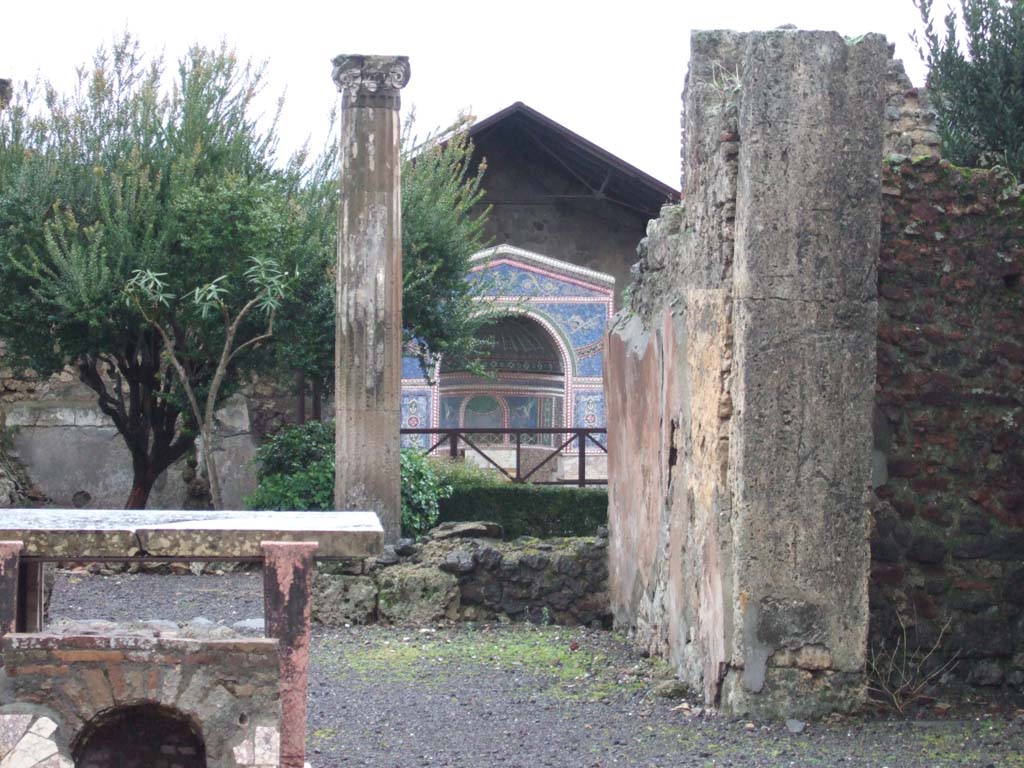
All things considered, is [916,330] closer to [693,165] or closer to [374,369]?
[693,165]

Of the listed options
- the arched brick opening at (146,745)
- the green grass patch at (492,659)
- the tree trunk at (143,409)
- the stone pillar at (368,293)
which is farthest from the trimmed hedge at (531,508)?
the arched brick opening at (146,745)

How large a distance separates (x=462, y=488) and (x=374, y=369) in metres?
3.27

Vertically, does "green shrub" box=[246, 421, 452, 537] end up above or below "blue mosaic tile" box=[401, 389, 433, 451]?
below

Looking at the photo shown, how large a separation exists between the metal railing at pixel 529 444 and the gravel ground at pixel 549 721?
686 centimetres

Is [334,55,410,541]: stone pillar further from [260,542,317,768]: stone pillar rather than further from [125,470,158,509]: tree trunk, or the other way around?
[260,542,317,768]: stone pillar

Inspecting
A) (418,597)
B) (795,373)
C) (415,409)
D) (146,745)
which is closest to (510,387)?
(415,409)

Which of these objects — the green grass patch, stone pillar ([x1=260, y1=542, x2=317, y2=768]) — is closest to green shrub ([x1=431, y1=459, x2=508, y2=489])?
the green grass patch

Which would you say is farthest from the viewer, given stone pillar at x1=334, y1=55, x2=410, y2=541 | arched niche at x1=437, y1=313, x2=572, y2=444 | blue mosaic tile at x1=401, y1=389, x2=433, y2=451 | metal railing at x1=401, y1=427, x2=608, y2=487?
arched niche at x1=437, y1=313, x2=572, y2=444

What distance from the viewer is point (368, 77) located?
1049cm

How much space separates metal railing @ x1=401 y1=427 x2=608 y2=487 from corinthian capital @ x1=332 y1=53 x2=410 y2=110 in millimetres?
5040

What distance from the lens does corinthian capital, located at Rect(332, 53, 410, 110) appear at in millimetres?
10477

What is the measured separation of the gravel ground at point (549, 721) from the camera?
17.2 ft

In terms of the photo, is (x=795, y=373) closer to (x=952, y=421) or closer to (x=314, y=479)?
(x=952, y=421)

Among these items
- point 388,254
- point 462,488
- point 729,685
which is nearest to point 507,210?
point 462,488
